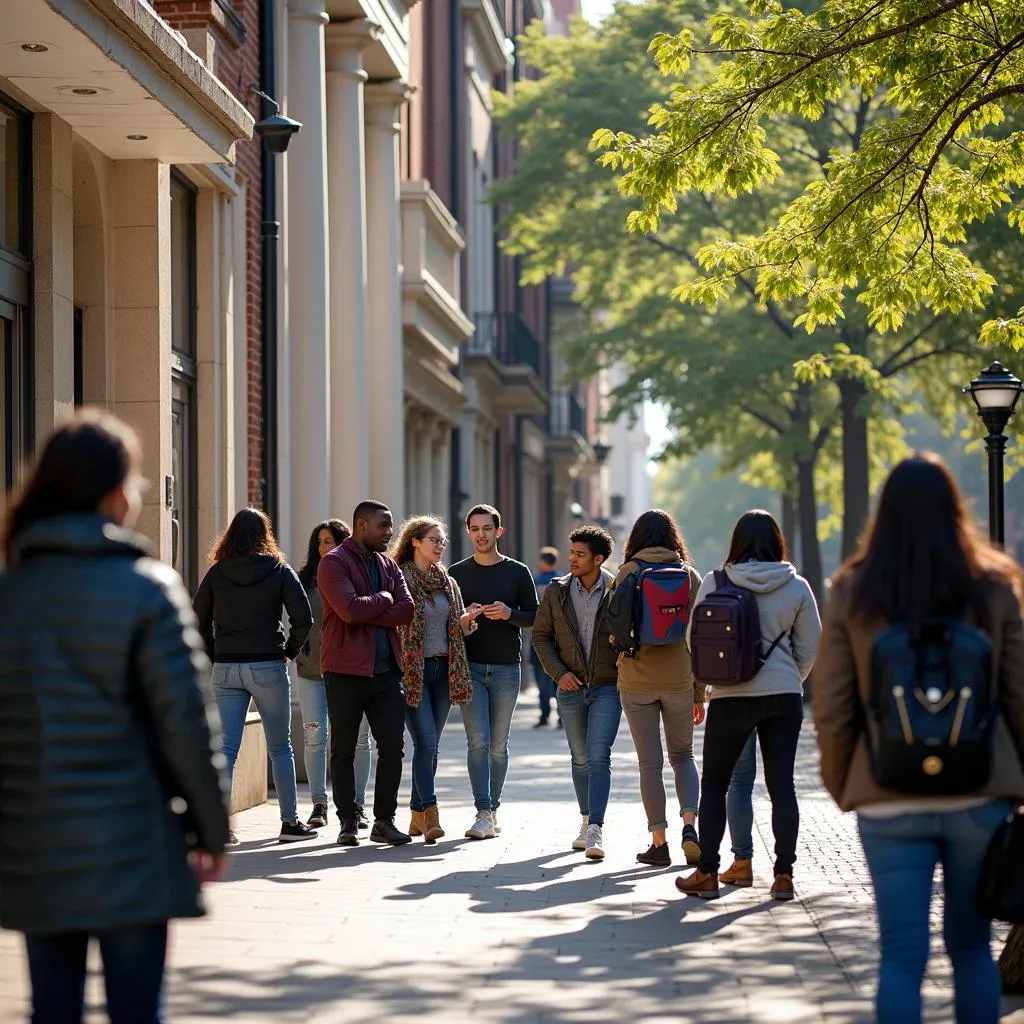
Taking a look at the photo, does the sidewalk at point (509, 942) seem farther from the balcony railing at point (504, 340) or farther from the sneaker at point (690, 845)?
the balcony railing at point (504, 340)

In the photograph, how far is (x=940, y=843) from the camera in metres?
4.76

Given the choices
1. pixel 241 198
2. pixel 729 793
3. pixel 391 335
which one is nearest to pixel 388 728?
pixel 729 793

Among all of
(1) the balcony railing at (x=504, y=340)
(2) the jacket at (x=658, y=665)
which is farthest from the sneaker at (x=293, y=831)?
(1) the balcony railing at (x=504, y=340)

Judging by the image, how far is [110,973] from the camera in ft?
13.1

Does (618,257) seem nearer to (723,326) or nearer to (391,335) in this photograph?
(723,326)

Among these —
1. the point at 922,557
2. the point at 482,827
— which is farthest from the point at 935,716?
the point at 482,827

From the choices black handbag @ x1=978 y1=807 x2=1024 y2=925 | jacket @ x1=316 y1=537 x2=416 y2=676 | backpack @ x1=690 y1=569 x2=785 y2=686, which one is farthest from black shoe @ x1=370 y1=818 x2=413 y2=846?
black handbag @ x1=978 y1=807 x2=1024 y2=925

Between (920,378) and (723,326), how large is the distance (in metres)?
3.22

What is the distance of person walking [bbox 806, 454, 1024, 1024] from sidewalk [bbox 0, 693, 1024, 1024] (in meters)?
1.56

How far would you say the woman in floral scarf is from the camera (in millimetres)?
10852

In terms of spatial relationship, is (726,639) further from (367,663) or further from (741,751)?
(367,663)

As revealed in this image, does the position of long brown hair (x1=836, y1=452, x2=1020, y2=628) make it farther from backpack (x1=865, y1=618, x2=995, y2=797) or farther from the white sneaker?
the white sneaker

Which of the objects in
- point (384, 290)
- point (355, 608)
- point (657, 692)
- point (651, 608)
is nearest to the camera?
point (651, 608)

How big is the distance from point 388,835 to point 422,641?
111cm
